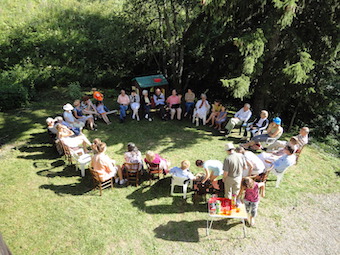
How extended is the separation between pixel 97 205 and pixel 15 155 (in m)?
3.40

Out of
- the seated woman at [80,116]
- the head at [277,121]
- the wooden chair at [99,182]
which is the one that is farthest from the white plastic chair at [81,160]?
the head at [277,121]

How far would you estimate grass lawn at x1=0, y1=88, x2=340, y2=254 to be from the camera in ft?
15.4

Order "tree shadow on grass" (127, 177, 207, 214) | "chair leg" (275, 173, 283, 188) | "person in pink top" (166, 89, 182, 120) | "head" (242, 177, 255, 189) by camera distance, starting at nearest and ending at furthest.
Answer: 1. "head" (242, 177, 255, 189)
2. "tree shadow on grass" (127, 177, 207, 214)
3. "chair leg" (275, 173, 283, 188)
4. "person in pink top" (166, 89, 182, 120)

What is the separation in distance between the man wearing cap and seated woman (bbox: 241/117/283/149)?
2630 mm

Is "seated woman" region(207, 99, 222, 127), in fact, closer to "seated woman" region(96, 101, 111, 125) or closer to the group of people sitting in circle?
the group of people sitting in circle

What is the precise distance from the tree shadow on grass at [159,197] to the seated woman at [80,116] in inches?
145

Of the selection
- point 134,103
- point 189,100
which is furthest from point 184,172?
point 189,100

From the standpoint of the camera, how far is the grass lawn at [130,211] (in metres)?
4.70

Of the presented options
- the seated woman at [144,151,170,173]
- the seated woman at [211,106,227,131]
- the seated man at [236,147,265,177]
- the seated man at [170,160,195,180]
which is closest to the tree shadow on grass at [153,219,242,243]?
the seated man at [170,160,195,180]

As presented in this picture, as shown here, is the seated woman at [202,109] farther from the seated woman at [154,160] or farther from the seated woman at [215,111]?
the seated woman at [154,160]

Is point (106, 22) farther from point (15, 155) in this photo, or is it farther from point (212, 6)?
point (15, 155)

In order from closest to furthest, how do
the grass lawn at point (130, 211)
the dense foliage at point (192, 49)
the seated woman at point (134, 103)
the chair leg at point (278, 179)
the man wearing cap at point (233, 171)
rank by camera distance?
the grass lawn at point (130, 211) < the man wearing cap at point (233, 171) < the chair leg at point (278, 179) < the dense foliage at point (192, 49) < the seated woman at point (134, 103)

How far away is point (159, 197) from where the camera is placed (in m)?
5.82

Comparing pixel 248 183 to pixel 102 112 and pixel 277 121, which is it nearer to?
pixel 277 121
